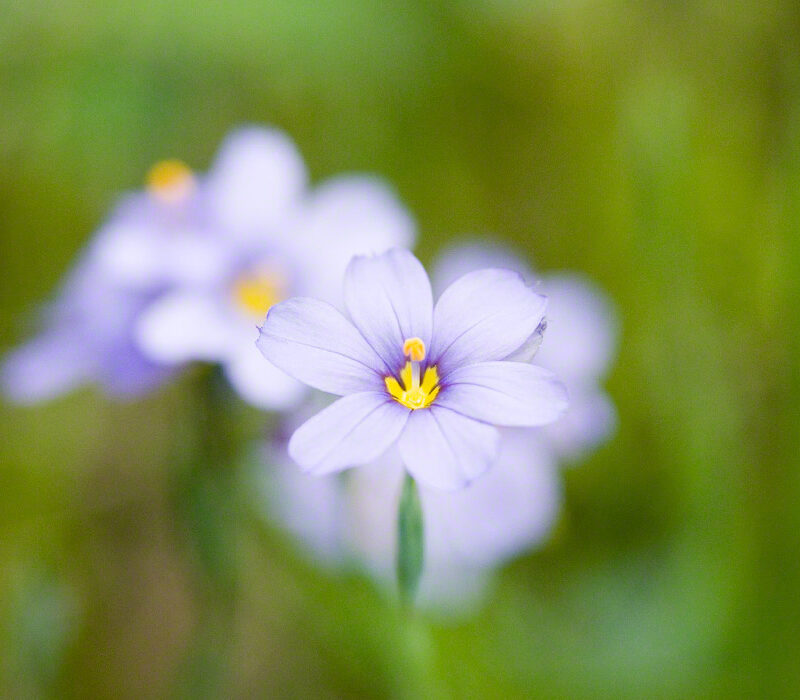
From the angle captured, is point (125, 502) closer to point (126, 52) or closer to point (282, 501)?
point (282, 501)

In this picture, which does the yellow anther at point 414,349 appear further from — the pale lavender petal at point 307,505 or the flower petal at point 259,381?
the pale lavender petal at point 307,505

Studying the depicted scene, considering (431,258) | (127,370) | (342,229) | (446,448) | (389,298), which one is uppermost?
(431,258)

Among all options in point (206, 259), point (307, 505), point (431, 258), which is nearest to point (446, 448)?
point (206, 259)

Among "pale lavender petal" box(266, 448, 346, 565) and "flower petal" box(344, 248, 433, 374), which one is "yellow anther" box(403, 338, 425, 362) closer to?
"flower petal" box(344, 248, 433, 374)

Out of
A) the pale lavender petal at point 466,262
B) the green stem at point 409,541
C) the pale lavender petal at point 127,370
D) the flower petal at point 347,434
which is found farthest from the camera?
the pale lavender petal at point 466,262

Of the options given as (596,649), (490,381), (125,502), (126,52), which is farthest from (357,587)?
(126,52)

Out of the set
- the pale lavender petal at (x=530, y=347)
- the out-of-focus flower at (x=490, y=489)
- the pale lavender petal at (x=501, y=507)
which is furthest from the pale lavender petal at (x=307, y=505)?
the pale lavender petal at (x=530, y=347)

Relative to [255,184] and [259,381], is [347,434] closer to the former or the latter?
[259,381]
